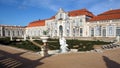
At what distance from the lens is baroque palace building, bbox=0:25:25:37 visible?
66150mm

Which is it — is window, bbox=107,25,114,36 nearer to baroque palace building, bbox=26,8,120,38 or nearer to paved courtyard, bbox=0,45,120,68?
baroque palace building, bbox=26,8,120,38

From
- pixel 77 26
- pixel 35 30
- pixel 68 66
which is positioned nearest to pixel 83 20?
pixel 77 26

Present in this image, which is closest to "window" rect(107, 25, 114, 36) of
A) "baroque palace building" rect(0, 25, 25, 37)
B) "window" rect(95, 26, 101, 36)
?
"window" rect(95, 26, 101, 36)

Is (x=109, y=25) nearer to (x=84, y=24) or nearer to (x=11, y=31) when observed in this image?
(x=84, y=24)

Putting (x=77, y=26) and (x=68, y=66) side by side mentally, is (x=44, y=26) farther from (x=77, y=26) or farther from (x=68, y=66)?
(x=68, y=66)

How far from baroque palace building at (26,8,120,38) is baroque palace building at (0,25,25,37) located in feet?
47.4

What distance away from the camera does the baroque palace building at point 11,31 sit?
66.2 m

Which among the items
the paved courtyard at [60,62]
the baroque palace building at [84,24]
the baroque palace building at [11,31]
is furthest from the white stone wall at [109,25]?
the baroque palace building at [11,31]

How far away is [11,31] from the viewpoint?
6894cm

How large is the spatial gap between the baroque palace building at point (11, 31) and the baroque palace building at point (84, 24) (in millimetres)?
14443

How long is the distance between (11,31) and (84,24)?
3875 centimetres

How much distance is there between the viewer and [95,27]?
41.0 meters

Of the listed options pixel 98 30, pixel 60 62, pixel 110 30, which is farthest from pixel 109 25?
pixel 60 62

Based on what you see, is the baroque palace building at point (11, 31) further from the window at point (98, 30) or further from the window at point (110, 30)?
the window at point (110, 30)
